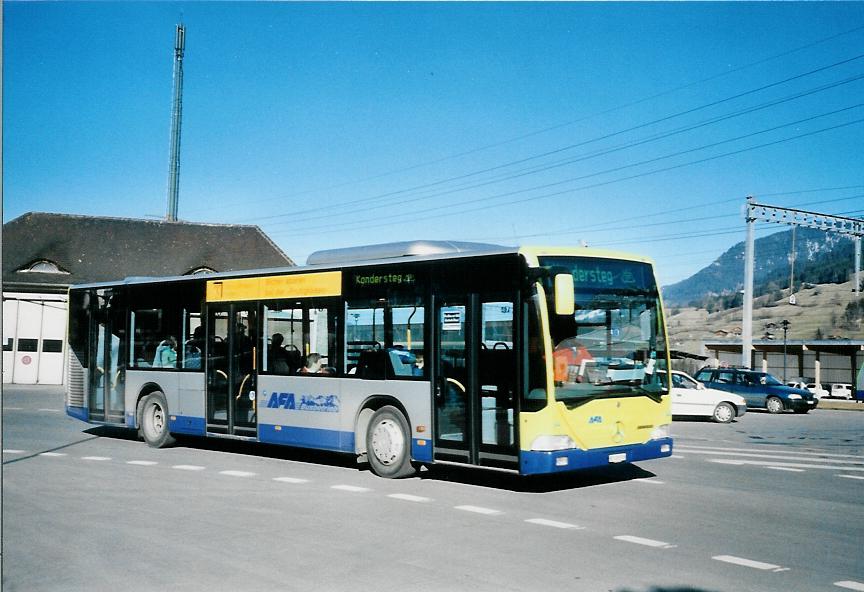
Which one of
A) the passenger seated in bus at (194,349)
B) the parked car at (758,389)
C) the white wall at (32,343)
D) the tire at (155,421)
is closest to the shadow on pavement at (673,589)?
the passenger seated in bus at (194,349)

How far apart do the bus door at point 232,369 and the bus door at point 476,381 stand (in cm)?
448

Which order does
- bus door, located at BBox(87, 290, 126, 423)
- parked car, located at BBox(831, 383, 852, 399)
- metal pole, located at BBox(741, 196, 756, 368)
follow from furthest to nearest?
parked car, located at BBox(831, 383, 852, 399) < metal pole, located at BBox(741, 196, 756, 368) < bus door, located at BBox(87, 290, 126, 423)

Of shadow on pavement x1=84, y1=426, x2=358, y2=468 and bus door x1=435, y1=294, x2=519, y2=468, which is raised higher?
bus door x1=435, y1=294, x2=519, y2=468

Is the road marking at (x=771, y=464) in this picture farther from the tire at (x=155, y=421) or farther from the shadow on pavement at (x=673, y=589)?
the tire at (x=155, y=421)

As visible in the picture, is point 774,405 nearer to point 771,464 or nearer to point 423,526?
point 771,464

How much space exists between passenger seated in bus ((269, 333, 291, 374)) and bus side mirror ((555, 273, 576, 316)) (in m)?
5.64

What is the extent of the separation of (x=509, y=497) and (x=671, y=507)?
2029mm

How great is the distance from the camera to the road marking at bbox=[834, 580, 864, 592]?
6828 mm

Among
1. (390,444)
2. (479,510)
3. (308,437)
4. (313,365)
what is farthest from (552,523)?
(313,365)

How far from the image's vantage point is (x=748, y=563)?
7609 millimetres

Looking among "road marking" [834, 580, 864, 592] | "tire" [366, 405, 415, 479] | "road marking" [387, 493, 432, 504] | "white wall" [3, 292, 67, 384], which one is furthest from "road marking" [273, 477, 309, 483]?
"white wall" [3, 292, 67, 384]

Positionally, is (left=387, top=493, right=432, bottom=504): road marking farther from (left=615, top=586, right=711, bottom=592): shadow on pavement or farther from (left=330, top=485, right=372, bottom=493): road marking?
(left=615, top=586, right=711, bottom=592): shadow on pavement

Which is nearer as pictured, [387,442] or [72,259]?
[387,442]

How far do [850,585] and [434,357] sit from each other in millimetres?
6457
